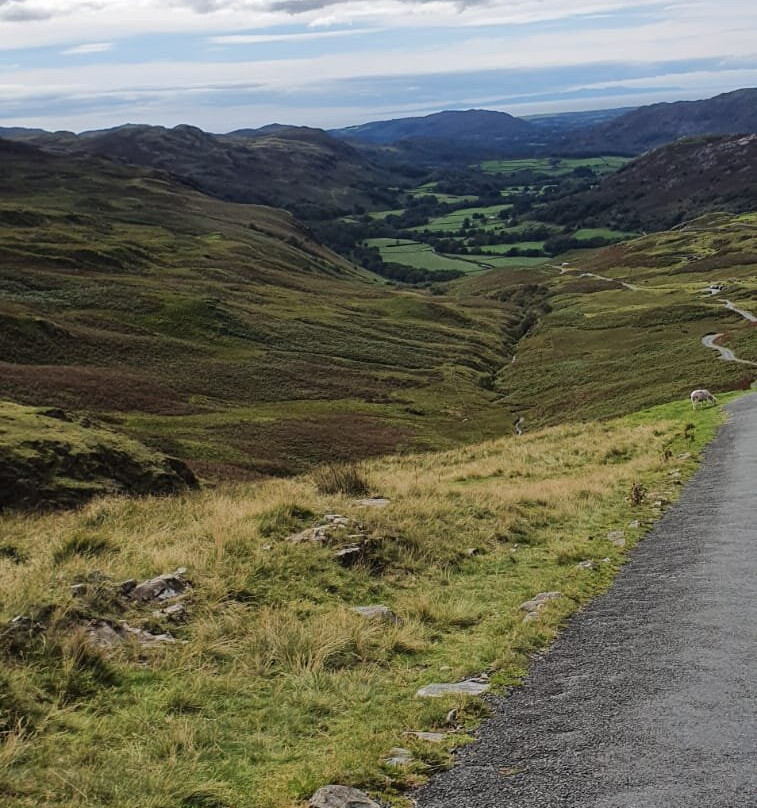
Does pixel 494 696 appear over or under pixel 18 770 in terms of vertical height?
under

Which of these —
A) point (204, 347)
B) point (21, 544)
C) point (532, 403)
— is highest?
point (21, 544)

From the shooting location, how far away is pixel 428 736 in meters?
8.83

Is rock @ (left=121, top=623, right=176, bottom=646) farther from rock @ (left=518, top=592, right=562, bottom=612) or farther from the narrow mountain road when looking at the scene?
rock @ (left=518, top=592, right=562, bottom=612)

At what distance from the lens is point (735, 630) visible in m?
11.4

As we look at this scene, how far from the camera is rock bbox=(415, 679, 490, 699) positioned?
995cm

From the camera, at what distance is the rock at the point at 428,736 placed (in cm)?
873

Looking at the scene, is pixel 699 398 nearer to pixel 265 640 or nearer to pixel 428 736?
pixel 265 640

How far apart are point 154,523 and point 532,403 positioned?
74.5 m

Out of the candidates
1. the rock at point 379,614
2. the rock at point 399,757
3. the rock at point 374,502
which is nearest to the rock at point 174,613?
the rock at point 379,614

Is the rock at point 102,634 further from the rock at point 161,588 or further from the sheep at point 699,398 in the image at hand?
the sheep at point 699,398

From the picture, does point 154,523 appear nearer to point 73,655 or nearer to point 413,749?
point 73,655

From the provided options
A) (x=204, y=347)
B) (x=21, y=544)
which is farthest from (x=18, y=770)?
(x=204, y=347)

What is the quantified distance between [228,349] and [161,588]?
88061 mm

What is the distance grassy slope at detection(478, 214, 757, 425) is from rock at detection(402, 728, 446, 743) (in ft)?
170
